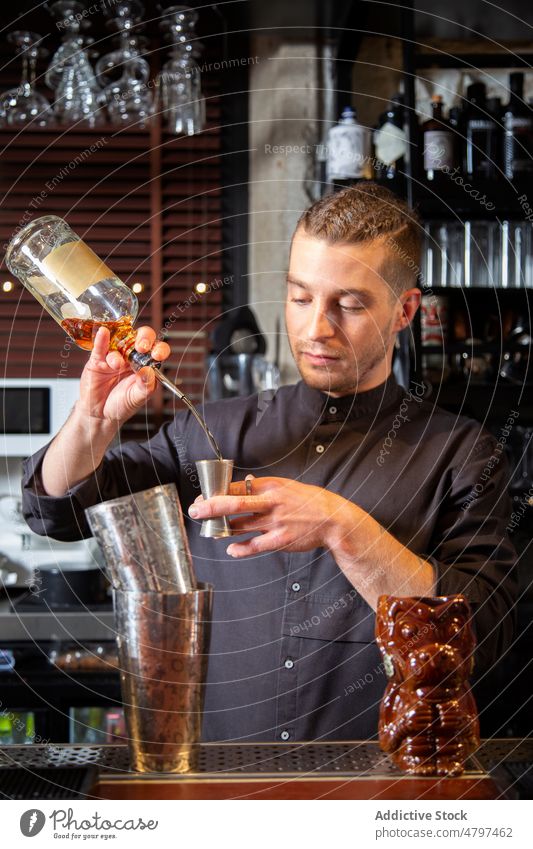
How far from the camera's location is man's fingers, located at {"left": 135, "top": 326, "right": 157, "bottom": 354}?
3.24 ft

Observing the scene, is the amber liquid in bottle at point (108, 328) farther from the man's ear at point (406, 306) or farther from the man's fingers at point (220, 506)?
the man's ear at point (406, 306)

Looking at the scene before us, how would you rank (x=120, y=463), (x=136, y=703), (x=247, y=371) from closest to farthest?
1. (x=136, y=703)
2. (x=120, y=463)
3. (x=247, y=371)

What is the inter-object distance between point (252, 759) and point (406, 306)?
2.27ft

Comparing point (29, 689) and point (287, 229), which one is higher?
point (287, 229)

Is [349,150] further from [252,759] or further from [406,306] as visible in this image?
[252,759]

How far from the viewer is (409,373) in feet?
6.86

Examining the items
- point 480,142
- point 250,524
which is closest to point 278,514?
point 250,524

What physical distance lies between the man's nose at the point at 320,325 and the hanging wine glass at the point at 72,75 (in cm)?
125

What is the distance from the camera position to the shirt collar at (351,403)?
1396 mm

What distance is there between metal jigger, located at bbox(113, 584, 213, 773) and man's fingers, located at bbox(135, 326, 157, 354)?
26cm

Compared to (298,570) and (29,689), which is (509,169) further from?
(29,689)

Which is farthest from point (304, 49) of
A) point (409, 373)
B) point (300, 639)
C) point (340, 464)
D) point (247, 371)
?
point (300, 639)

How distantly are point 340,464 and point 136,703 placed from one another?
23.9 inches

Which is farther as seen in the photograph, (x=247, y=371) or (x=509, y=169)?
(x=247, y=371)
